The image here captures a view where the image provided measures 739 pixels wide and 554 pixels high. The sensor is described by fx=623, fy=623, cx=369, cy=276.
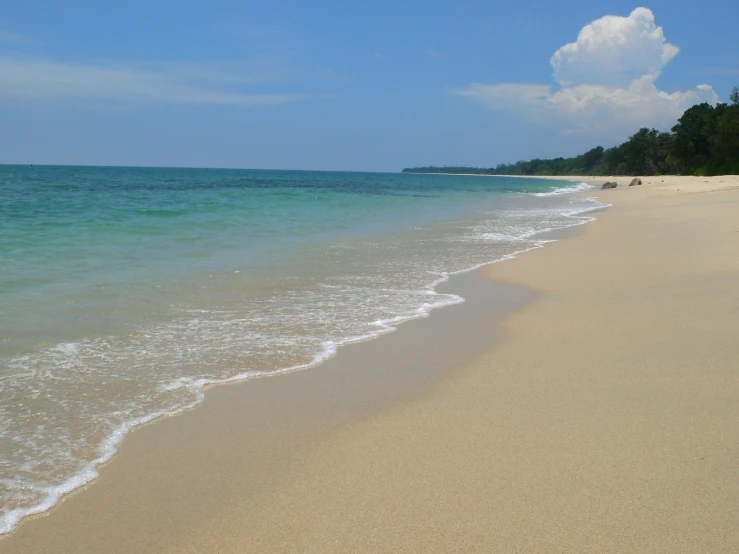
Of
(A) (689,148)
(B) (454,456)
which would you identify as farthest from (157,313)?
(A) (689,148)

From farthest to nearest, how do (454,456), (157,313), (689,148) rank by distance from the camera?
(689,148) → (157,313) → (454,456)

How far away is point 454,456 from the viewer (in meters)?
3.30

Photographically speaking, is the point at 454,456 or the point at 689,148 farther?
the point at 689,148

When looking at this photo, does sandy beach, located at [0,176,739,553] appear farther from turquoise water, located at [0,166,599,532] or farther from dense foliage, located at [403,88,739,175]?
dense foliage, located at [403,88,739,175]

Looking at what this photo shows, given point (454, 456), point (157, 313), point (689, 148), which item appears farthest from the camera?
point (689, 148)

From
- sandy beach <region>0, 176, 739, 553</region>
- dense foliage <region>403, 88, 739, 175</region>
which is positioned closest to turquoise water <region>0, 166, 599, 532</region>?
sandy beach <region>0, 176, 739, 553</region>

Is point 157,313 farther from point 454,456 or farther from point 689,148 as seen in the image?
point 689,148

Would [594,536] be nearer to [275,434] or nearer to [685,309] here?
[275,434]

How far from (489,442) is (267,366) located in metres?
2.13

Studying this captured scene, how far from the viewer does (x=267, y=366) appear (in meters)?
4.98

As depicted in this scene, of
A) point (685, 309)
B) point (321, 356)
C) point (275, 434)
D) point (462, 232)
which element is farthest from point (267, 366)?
point (462, 232)

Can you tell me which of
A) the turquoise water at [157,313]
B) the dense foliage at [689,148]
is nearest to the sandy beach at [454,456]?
the turquoise water at [157,313]

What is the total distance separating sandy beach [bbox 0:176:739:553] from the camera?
2.63 m

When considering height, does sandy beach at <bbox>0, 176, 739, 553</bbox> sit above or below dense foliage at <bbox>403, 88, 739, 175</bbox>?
below
